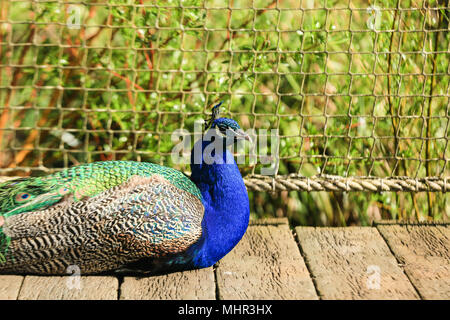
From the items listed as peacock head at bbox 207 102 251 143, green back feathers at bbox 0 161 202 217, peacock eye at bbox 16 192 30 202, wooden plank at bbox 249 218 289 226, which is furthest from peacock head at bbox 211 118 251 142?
peacock eye at bbox 16 192 30 202

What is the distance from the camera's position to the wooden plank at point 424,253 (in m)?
2.65

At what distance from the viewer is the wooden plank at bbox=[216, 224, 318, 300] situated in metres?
2.59

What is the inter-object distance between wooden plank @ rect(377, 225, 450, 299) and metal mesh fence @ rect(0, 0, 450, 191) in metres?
0.20

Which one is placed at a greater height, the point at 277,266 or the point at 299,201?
the point at 299,201

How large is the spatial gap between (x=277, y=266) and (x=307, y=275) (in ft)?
0.43

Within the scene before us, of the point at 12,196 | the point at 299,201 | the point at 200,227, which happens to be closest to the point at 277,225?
the point at 299,201

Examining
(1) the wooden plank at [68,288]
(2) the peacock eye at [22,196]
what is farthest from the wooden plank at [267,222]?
(2) the peacock eye at [22,196]

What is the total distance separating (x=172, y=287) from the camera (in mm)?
2590

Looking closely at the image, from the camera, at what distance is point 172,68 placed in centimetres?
340

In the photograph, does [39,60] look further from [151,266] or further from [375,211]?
[375,211]

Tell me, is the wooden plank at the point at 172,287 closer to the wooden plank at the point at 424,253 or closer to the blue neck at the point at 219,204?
the blue neck at the point at 219,204

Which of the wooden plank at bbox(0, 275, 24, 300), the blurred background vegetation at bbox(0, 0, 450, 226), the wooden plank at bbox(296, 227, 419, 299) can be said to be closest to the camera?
the wooden plank at bbox(0, 275, 24, 300)

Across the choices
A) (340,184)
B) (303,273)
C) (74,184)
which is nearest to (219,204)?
(303,273)

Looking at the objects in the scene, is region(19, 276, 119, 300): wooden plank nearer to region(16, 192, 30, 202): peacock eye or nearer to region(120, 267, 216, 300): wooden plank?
region(120, 267, 216, 300): wooden plank
